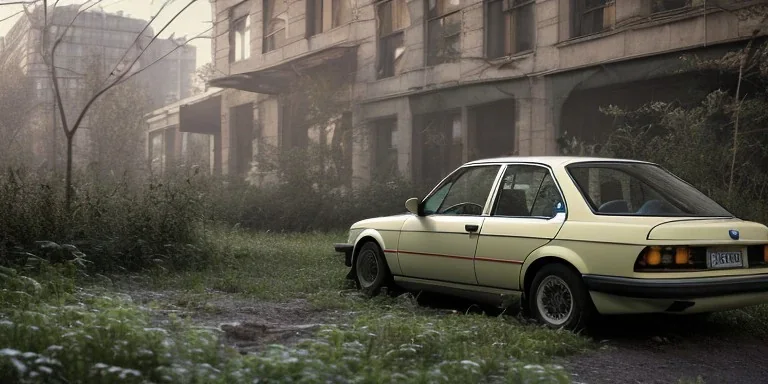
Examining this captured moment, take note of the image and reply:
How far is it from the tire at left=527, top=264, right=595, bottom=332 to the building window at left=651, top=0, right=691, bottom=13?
9.82m

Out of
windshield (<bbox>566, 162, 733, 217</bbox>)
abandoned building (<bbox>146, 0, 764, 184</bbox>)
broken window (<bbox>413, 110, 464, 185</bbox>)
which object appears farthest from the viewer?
broken window (<bbox>413, 110, 464, 185</bbox>)

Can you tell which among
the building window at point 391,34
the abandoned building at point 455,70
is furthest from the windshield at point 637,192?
the building window at point 391,34

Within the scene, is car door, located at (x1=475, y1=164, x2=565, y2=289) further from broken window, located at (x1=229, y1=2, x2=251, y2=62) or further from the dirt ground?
broken window, located at (x1=229, y1=2, x2=251, y2=62)

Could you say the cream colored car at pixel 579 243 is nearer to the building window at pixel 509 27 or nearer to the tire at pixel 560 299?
the tire at pixel 560 299

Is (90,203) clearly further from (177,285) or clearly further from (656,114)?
(656,114)

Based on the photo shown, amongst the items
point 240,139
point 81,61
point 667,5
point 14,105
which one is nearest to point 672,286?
point 667,5

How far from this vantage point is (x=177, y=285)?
32.0 feet

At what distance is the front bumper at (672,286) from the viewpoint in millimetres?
6258

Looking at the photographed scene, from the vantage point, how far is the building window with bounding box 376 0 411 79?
897 inches

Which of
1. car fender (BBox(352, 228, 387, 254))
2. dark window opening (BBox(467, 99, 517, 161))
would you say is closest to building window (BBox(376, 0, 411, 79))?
dark window opening (BBox(467, 99, 517, 161))

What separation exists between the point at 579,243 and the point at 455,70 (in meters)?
14.2

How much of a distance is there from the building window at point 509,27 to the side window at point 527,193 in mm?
11441

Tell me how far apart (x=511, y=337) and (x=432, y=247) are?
2070 mm

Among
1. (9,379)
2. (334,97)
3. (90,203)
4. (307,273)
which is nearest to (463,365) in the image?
(9,379)
